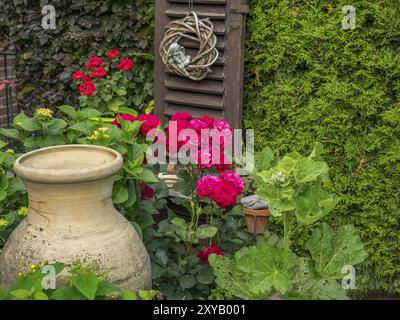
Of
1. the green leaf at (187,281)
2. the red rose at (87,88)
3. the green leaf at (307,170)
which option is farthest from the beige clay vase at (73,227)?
the red rose at (87,88)

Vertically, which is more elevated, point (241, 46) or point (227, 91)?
point (241, 46)

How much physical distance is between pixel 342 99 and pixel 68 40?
249 centimetres

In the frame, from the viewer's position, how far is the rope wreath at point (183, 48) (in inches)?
164

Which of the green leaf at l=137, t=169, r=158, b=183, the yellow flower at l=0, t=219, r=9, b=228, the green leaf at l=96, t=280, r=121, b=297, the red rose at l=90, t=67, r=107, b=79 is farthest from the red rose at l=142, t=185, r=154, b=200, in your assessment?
the red rose at l=90, t=67, r=107, b=79

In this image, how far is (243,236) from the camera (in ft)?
9.11

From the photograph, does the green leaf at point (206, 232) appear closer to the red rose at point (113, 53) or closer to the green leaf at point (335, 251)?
the green leaf at point (335, 251)

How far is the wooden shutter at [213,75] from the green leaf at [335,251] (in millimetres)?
2163

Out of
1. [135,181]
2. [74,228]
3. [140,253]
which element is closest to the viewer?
[74,228]

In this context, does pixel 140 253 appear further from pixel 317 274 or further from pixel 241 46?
pixel 241 46

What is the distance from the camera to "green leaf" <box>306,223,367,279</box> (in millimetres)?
2066

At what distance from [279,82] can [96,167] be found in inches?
86.4

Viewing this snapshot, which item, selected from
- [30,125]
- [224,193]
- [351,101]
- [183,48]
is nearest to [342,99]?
[351,101]

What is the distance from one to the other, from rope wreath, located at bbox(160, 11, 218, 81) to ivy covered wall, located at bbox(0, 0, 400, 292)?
10.6 inches
